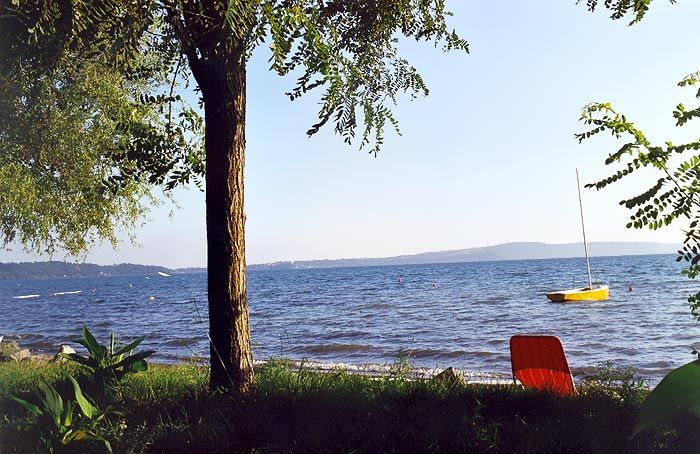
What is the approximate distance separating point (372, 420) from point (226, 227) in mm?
1880

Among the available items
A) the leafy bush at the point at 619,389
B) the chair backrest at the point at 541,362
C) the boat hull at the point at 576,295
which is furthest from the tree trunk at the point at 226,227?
the boat hull at the point at 576,295

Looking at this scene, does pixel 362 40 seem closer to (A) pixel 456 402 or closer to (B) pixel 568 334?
(A) pixel 456 402

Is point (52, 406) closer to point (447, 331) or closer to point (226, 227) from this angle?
point (226, 227)

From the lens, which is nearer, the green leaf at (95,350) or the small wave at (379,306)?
the green leaf at (95,350)

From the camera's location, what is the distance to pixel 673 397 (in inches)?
75.7

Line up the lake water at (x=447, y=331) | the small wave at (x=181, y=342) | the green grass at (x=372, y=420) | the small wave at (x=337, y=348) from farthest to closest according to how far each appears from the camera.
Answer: the small wave at (x=181, y=342), the small wave at (x=337, y=348), the lake water at (x=447, y=331), the green grass at (x=372, y=420)

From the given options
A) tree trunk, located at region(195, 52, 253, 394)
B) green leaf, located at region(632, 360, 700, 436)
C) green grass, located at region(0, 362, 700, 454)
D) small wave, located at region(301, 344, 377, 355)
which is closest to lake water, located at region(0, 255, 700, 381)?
small wave, located at region(301, 344, 377, 355)

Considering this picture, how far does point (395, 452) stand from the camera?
3.67m

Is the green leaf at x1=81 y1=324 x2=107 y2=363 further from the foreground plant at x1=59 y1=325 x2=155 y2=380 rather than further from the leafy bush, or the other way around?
the leafy bush

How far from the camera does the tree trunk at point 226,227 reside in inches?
193

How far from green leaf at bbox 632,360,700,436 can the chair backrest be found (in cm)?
373

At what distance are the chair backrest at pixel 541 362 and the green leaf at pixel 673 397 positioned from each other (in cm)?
373

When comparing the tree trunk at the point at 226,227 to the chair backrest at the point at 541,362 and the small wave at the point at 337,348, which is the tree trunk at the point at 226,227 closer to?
the chair backrest at the point at 541,362

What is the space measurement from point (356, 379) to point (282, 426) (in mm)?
1559
